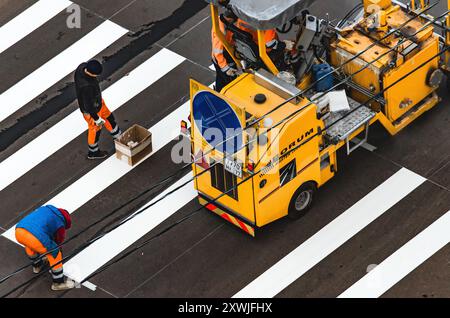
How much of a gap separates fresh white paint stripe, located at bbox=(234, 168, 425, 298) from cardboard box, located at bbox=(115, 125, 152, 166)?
375cm

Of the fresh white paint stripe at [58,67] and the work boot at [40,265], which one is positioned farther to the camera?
the fresh white paint stripe at [58,67]

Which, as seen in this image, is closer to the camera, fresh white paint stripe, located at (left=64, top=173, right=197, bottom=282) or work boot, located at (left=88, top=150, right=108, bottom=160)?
fresh white paint stripe, located at (left=64, top=173, right=197, bottom=282)

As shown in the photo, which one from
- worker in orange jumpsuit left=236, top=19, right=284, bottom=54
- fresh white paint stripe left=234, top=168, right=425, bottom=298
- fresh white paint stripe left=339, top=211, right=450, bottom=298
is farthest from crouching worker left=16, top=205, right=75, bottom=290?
fresh white paint stripe left=339, top=211, right=450, bottom=298

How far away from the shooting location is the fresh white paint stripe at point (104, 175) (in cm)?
2611

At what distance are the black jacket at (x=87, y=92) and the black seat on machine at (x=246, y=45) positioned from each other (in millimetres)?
2670

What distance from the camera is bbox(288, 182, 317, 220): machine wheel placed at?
25.1m

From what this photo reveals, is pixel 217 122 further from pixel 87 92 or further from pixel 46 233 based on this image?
pixel 46 233

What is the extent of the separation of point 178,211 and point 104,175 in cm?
176

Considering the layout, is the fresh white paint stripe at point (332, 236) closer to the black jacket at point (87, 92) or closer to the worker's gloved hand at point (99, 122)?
the worker's gloved hand at point (99, 122)

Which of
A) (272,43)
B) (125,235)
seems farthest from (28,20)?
(272,43)

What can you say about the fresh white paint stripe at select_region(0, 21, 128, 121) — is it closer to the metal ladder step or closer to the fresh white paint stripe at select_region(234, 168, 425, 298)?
the metal ladder step

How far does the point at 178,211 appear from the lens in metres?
25.8

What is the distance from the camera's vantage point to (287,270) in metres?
24.6

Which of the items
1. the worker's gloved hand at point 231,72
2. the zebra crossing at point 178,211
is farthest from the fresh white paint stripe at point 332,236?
the worker's gloved hand at point 231,72
